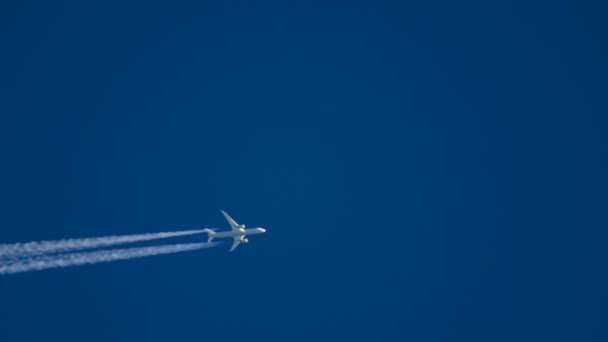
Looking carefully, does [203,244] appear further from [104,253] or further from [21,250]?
[21,250]

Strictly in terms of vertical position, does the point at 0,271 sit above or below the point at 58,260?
below

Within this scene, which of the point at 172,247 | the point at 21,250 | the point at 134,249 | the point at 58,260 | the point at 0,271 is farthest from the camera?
the point at 172,247

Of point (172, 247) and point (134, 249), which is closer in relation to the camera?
point (134, 249)

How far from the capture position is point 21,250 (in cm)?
6681

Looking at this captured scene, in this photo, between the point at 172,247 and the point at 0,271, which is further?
the point at 172,247

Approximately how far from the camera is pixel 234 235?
101 metres

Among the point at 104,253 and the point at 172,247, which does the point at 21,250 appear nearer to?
the point at 104,253

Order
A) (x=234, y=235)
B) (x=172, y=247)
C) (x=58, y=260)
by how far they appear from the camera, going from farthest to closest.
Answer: (x=234, y=235)
(x=172, y=247)
(x=58, y=260)

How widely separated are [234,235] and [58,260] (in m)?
32.7

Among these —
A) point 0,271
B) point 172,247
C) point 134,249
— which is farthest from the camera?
point 172,247

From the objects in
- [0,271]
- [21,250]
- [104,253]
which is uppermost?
[104,253]

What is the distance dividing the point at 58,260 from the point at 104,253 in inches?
308

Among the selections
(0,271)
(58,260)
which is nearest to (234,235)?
(58,260)

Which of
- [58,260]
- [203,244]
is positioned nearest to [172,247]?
[203,244]
